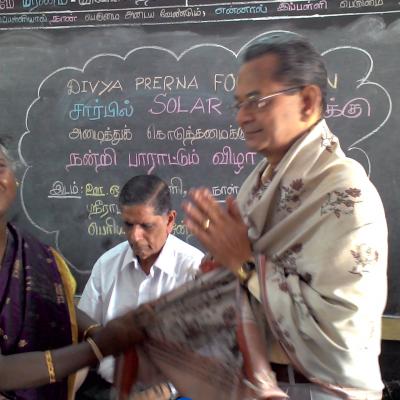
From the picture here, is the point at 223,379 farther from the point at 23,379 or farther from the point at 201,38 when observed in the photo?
the point at 201,38

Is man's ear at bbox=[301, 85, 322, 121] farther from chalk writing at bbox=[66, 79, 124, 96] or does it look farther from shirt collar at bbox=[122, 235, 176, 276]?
chalk writing at bbox=[66, 79, 124, 96]

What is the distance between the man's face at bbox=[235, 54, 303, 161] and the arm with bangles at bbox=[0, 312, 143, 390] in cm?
75

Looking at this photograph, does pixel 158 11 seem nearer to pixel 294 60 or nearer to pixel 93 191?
pixel 93 191

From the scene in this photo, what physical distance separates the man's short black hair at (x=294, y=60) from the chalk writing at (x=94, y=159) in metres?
2.44

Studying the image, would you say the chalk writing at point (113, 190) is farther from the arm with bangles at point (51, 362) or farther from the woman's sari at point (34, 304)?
the arm with bangles at point (51, 362)

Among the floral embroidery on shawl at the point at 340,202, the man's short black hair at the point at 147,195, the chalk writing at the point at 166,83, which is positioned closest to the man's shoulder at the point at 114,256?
the man's short black hair at the point at 147,195

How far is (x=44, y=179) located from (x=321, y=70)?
286 centimetres

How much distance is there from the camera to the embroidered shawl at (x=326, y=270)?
1.53 metres

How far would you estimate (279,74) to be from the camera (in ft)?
5.55

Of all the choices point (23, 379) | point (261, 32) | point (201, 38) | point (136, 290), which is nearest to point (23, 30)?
point (201, 38)

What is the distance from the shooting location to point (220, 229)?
1.62 meters

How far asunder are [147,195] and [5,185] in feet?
3.61

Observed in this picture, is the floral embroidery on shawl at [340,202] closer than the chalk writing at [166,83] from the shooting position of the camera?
Yes

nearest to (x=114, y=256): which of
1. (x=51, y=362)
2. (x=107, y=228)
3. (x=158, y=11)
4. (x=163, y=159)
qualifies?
(x=107, y=228)
